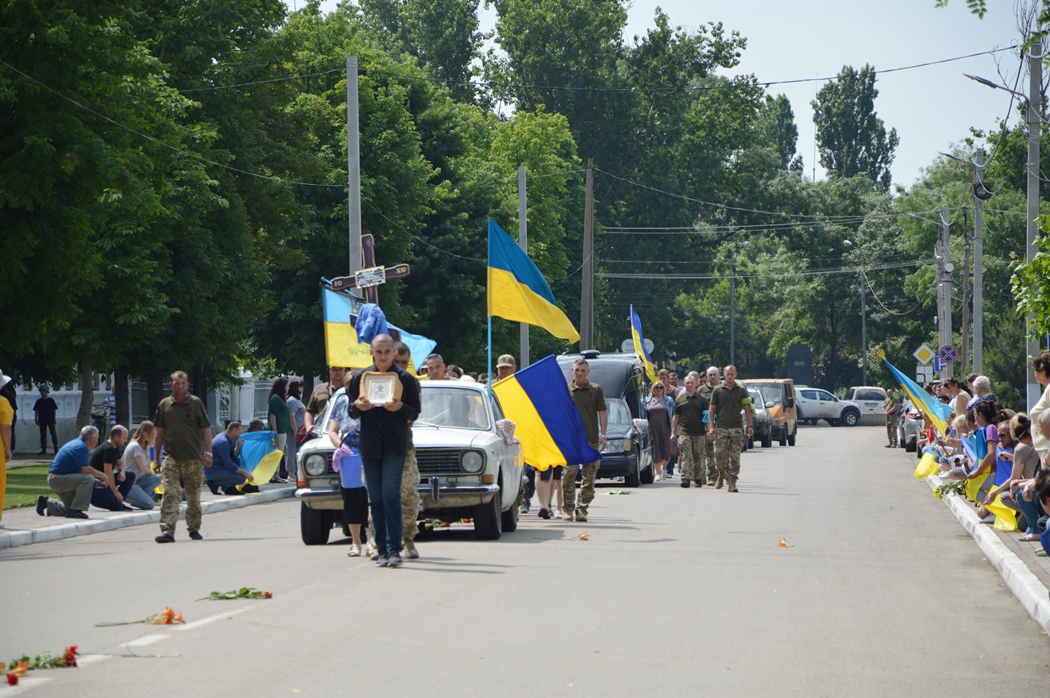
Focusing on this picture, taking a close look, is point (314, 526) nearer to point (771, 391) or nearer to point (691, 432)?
point (691, 432)

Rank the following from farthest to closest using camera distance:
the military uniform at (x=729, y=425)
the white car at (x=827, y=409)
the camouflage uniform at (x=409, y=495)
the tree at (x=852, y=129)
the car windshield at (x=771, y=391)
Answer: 1. the tree at (x=852, y=129)
2. the white car at (x=827, y=409)
3. the car windshield at (x=771, y=391)
4. the military uniform at (x=729, y=425)
5. the camouflage uniform at (x=409, y=495)

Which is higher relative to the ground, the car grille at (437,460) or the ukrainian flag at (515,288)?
the ukrainian flag at (515,288)

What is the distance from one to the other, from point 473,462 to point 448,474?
0.88 ft

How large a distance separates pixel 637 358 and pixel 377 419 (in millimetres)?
19614

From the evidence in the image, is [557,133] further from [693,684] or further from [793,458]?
[693,684]

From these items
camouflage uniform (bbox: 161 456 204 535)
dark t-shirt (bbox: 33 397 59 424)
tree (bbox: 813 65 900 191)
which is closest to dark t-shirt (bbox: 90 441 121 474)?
camouflage uniform (bbox: 161 456 204 535)

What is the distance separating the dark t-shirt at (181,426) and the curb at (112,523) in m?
1.89

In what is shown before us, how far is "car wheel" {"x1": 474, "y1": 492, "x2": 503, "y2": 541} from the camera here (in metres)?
14.7

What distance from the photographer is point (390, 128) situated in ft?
139

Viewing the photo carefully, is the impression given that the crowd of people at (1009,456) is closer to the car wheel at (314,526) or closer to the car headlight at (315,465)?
the car headlight at (315,465)

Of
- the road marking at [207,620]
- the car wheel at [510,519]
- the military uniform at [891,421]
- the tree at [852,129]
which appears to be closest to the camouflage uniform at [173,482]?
the car wheel at [510,519]

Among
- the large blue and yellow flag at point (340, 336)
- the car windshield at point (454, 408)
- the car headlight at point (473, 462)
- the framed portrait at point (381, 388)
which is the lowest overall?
the car headlight at point (473, 462)

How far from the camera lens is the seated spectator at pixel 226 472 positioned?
2381cm

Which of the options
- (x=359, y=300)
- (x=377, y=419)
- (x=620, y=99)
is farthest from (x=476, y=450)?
(x=620, y=99)
